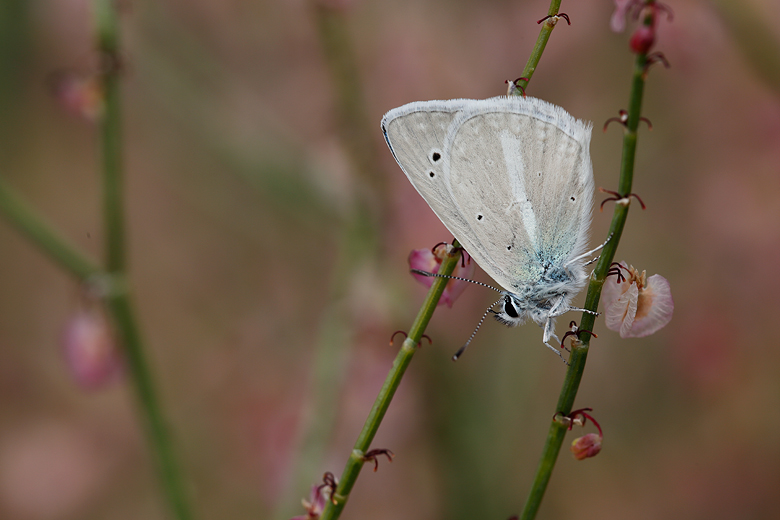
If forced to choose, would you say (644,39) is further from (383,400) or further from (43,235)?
(43,235)

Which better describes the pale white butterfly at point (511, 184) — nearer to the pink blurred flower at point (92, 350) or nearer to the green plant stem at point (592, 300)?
the green plant stem at point (592, 300)

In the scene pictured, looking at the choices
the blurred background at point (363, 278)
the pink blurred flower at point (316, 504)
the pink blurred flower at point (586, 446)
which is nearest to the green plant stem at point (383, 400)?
the pink blurred flower at point (316, 504)

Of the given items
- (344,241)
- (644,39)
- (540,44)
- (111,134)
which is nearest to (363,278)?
(344,241)

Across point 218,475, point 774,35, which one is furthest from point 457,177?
point 218,475

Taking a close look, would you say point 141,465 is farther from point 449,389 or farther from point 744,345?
point 744,345

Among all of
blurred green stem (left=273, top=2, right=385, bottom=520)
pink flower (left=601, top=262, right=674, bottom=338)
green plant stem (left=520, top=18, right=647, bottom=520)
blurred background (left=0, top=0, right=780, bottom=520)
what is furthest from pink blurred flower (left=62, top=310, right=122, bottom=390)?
pink flower (left=601, top=262, right=674, bottom=338)

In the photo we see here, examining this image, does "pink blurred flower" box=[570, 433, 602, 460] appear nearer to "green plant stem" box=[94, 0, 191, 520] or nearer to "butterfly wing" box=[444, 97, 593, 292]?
"butterfly wing" box=[444, 97, 593, 292]
